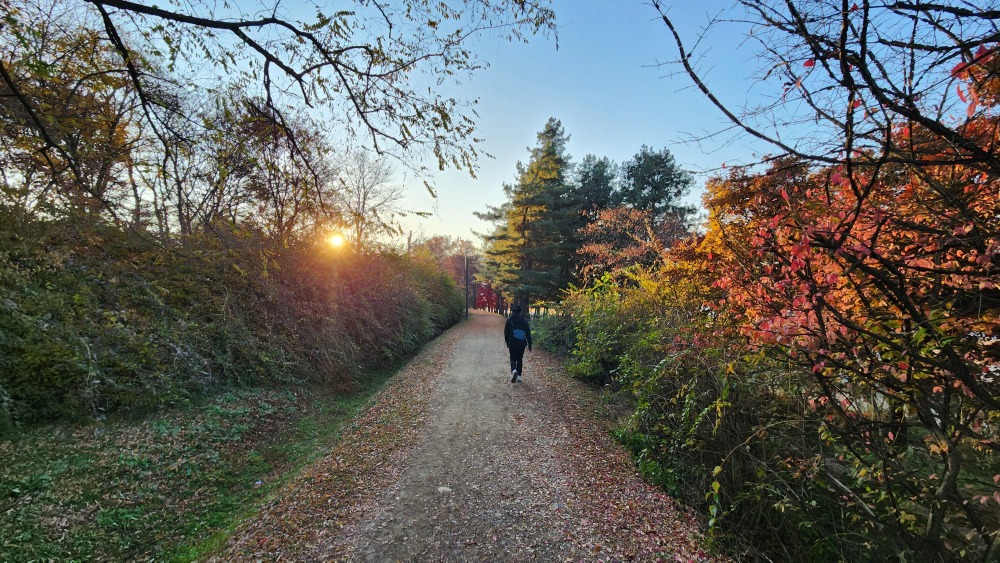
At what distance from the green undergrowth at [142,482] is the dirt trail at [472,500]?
2.20ft

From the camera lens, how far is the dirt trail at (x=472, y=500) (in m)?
3.12

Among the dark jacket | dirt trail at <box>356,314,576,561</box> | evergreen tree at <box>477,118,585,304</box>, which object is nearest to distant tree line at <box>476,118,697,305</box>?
evergreen tree at <box>477,118,585,304</box>

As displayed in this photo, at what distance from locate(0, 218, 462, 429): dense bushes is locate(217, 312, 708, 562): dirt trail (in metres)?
2.55

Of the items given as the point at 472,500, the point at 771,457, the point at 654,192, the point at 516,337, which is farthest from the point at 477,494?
the point at 654,192

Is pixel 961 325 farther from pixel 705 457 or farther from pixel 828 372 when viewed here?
pixel 705 457

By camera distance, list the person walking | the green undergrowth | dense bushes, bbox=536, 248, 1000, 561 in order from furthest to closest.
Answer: the person walking < the green undergrowth < dense bushes, bbox=536, 248, 1000, 561

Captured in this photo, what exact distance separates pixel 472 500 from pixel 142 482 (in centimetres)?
348

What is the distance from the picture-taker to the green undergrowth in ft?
10.0

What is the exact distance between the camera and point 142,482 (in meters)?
3.81

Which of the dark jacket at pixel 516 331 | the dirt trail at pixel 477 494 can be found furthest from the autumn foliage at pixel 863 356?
the dark jacket at pixel 516 331

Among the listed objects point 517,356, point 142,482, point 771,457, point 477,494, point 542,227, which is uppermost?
point 542,227

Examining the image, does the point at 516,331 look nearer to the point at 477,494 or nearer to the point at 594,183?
the point at 477,494

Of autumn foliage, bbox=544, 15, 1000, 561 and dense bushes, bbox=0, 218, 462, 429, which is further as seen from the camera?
dense bushes, bbox=0, 218, 462, 429

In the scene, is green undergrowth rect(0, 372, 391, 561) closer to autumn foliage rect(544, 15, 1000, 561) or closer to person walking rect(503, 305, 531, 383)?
person walking rect(503, 305, 531, 383)
